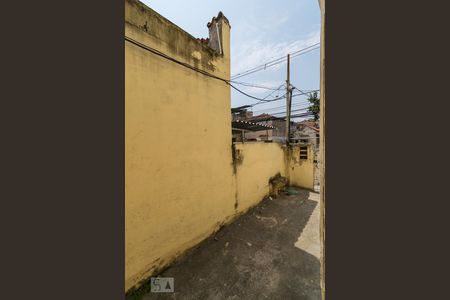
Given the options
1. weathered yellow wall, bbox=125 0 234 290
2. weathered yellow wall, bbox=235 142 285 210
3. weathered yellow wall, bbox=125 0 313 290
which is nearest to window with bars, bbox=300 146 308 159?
weathered yellow wall, bbox=235 142 285 210

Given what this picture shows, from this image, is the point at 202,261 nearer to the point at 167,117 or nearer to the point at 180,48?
the point at 167,117

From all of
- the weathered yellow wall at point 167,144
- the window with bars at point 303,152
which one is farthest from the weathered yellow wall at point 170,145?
the window with bars at point 303,152

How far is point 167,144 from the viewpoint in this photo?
297cm

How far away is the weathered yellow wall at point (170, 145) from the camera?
2570 millimetres

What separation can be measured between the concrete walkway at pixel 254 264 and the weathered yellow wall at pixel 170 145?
392 millimetres

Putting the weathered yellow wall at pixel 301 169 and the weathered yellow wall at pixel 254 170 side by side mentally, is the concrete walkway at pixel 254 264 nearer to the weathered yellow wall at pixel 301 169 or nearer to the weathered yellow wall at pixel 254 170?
the weathered yellow wall at pixel 254 170

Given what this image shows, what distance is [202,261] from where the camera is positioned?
10.5 ft

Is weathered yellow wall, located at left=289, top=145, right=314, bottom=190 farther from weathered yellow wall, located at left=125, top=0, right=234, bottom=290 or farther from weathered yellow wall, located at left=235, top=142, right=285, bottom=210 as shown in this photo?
weathered yellow wall, located at left=125, top=0, right=234, bottom=290

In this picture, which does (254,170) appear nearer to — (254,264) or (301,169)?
(254,264)

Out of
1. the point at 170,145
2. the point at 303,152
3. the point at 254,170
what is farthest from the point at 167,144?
the point at 303,152

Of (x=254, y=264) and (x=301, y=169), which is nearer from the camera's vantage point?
(x=254, y=264)

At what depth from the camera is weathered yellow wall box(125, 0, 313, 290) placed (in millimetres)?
2570

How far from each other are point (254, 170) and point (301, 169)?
347 cm
